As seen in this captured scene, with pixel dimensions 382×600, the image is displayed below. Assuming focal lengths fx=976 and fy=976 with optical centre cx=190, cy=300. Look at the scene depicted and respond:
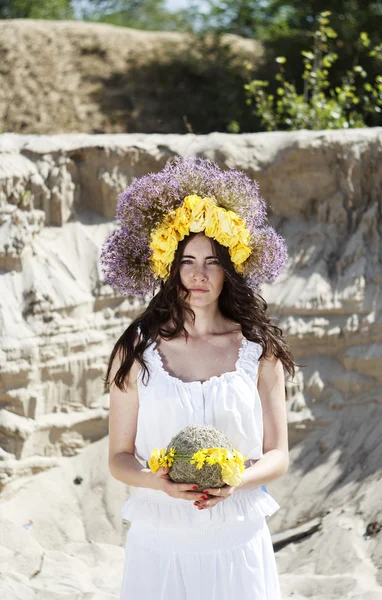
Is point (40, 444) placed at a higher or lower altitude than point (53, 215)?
lower

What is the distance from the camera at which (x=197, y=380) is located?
305 centimetres

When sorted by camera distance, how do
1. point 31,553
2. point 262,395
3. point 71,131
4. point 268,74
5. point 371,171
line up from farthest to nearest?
point 268,74
point 71,131
point 371,171
point 31,553
point 262,395

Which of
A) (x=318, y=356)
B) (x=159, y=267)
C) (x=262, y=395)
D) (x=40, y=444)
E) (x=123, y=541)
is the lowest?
(x=123, y=541)

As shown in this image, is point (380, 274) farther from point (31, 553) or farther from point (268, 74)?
point (268, 74)

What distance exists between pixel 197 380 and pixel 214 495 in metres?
0.40

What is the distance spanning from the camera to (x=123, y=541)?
18.9ft

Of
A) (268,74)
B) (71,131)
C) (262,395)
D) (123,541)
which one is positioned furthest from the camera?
(268,74)

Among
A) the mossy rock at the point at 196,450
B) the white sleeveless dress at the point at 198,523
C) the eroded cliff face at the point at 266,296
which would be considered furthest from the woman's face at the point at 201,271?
the eroded cliff face at the point at 266,296

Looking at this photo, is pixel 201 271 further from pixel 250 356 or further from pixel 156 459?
pixel 156 459

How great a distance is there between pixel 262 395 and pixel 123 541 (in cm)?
298

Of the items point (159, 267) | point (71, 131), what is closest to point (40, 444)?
point (159, 267)

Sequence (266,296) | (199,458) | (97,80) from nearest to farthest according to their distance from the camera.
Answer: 1. (199,458)
2. (266,296)
3. (97,80)

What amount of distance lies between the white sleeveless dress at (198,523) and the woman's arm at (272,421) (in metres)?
0.04

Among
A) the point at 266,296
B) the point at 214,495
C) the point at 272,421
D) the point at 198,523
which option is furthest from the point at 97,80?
the point at 214,495
